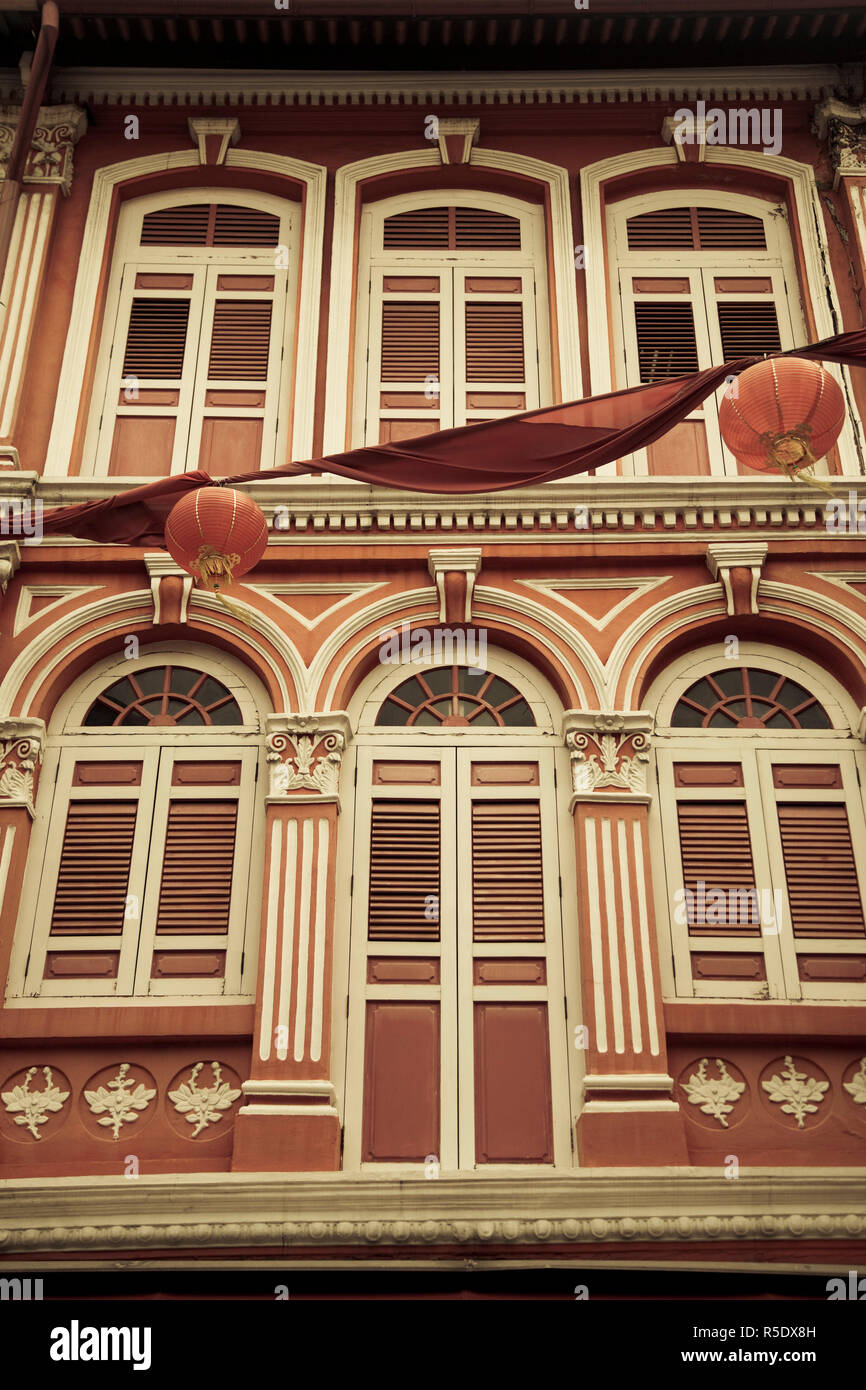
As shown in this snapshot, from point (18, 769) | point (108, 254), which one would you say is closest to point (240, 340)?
point (108, 254)

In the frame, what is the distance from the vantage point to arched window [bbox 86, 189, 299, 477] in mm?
9914

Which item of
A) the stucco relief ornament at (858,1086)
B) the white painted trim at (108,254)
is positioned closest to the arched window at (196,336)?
the white painted trim at (108,254)

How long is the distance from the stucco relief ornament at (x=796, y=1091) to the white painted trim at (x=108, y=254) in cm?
469

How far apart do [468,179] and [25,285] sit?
3241 millimetres

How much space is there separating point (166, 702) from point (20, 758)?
3.02 feet

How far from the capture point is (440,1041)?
7801 millimetres

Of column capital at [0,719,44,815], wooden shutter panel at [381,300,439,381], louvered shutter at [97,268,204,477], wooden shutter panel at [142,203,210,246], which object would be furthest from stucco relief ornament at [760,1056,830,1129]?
wooden shutter panel at [142,203,210,246]

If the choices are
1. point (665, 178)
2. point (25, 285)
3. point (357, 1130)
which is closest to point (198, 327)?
point (25, 285)

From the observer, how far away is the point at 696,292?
34.6ft

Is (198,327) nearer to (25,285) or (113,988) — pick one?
(25,285)

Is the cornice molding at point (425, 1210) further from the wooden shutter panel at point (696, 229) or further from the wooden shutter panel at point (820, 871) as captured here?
the wooden shutter panel at point (696, 229)

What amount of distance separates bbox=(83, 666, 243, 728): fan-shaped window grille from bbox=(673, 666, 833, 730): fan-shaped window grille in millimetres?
2668

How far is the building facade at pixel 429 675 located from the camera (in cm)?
748

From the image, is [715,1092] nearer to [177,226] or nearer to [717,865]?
[717,865]
